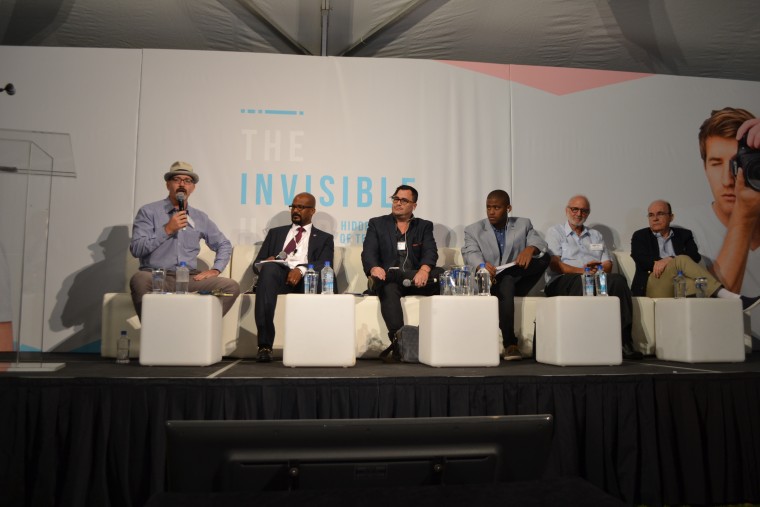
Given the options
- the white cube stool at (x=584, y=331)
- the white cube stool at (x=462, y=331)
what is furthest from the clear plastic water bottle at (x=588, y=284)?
the white cube stool at (x=462, y=331)

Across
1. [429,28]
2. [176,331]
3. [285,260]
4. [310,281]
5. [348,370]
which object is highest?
[429,28]

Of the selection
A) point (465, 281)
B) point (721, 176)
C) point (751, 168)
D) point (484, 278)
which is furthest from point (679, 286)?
point (751, 168)

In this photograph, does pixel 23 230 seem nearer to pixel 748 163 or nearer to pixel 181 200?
pixel 181 200

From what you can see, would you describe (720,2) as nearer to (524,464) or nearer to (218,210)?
(218,210)

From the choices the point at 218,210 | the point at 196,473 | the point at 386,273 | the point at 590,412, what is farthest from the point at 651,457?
the point at 218,210

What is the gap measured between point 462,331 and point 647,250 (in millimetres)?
2136

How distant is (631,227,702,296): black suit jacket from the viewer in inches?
176

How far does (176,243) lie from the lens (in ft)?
13.2

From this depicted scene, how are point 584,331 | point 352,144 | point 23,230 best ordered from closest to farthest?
point 23,230, point 584,331, point 352,144

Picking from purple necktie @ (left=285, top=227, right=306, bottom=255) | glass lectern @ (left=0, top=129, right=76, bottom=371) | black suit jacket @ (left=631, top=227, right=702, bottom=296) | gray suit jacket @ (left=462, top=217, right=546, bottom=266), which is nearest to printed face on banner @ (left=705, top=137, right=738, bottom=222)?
black suit jacket @ (left=631, top=227, right=702, bottom=296)

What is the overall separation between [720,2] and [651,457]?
3677 mm

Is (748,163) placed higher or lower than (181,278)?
higher

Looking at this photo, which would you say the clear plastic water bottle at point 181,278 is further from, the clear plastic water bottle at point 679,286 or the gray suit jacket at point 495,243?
the clear plastic water bottle at point 679,286

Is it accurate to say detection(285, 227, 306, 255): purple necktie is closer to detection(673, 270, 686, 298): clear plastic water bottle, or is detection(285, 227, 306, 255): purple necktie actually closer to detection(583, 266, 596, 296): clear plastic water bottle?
detection(583, 266, 596, 296): clear plastic water bottle
